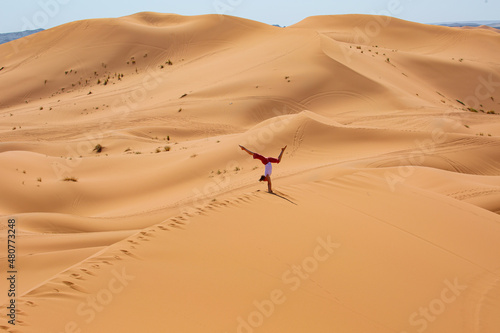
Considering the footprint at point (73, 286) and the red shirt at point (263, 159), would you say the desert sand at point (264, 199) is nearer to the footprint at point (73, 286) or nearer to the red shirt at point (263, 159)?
the footprint at point (73, 286)

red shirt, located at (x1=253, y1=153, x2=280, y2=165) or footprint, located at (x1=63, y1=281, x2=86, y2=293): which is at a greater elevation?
red shirt, located at (x1=253, y1=153, x2=280, y2=165)

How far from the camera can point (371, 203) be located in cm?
752

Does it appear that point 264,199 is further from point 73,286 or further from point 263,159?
point 73,286

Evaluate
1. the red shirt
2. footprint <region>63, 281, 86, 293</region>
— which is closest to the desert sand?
footprint <region>63, 281, 86, 293</region>

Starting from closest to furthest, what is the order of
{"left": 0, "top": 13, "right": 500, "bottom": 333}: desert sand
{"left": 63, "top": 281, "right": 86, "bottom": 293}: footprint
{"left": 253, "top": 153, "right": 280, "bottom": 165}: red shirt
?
1. {"left": 63, "top": 281, "right": 86, "bottom": 293}: footprint
2. {"left": 0, "top": 13, "right": 500, "bottom": 333}: desert sand
3. {"left": 253, "top": 153, "right": 280, "bottom": 165}: red shirt

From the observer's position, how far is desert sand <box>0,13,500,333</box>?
4594mm

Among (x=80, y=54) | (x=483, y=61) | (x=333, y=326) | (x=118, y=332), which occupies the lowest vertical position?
(x=333, y=326)

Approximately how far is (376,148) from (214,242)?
9557 millimetres

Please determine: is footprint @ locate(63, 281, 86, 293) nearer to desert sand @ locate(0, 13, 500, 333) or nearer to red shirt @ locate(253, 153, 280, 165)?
desert sand @ locate(0, 13, 500, 333)

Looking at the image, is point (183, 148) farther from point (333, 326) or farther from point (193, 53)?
point (193, 53)

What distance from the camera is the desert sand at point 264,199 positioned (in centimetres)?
459

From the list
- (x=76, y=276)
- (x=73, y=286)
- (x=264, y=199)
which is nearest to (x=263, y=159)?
(x=264, y=199)

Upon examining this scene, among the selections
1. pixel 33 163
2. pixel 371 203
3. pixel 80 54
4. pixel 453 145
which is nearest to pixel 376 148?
pixel 453 145

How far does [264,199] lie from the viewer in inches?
287
